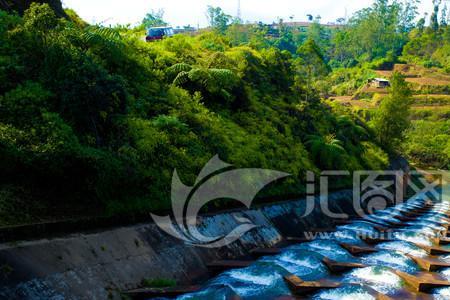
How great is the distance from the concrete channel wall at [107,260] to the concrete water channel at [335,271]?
1.64ft

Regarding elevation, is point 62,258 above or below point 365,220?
above

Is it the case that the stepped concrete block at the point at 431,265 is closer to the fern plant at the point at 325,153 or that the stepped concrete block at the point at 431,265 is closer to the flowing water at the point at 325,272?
the flowing water at the point at 325,272

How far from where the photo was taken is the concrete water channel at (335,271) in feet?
30.4

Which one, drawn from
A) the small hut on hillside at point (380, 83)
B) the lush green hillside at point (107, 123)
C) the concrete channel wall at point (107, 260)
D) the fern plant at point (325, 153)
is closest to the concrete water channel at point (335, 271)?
the concrete channel wall at point (107, 260)

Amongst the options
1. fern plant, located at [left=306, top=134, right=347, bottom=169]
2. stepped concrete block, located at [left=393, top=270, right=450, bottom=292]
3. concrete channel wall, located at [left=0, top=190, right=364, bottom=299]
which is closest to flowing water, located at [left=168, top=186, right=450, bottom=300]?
stepped concrete block, located at [left=393, top=270, right=450, bottom=292]

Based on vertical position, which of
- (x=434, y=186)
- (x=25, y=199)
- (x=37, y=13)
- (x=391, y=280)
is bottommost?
(x=434, y=186)

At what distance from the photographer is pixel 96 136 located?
11.1 meters

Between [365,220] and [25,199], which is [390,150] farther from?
[25,199]

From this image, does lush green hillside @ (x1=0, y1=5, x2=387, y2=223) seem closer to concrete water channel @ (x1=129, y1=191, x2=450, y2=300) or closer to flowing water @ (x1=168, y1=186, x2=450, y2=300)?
concrete water channel @ (x1=129, y1=191, x2=450, y2=300)

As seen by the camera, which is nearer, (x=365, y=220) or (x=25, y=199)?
(x=25, y=199)

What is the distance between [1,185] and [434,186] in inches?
1644

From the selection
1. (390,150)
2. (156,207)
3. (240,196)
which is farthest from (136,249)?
(390,150)

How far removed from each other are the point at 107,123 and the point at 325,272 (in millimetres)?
7218

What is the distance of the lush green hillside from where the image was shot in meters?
9.42
